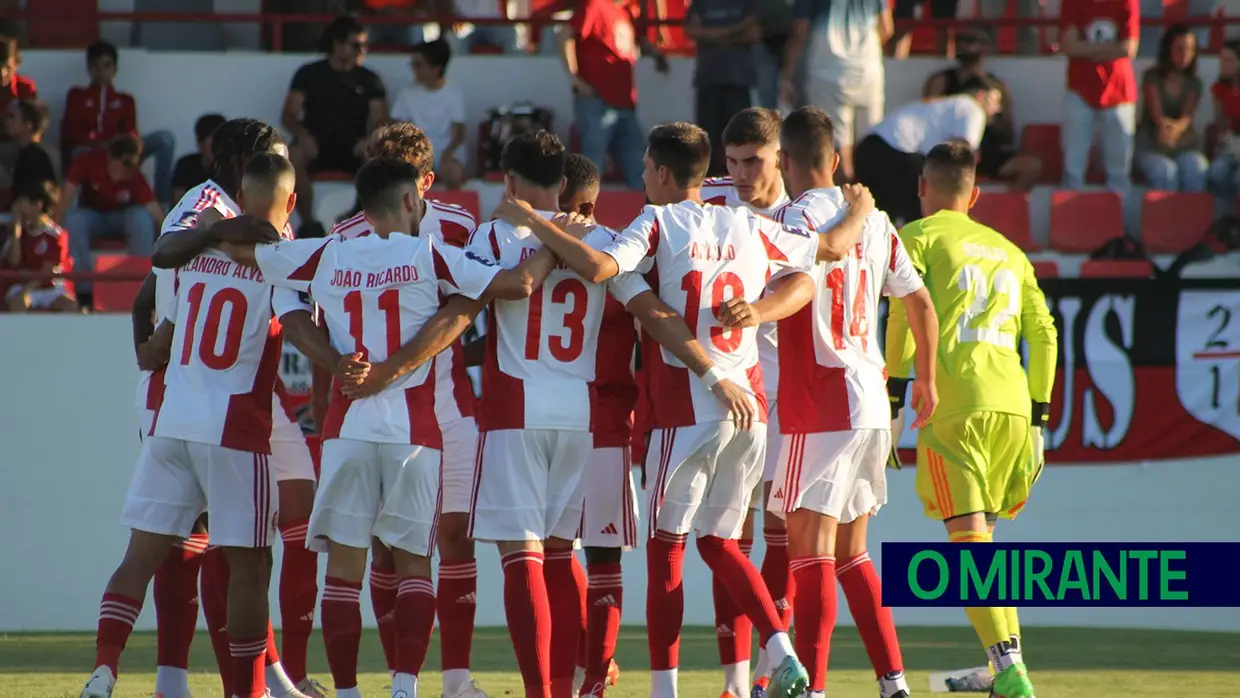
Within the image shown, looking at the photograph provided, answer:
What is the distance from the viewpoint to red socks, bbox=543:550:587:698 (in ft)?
21.0

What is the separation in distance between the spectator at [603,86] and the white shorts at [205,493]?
6795 millimetres

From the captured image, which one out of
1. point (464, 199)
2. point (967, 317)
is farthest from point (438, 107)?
point (967, 317)

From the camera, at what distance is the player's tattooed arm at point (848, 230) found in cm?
659

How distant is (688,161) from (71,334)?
5.80 meters

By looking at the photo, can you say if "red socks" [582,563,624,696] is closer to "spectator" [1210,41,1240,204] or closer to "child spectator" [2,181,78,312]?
"child spectator" [2,181,78,312]

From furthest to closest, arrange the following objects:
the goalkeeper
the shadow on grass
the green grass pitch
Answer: the shadow on grass < the green grass pitch < the goalkeeper

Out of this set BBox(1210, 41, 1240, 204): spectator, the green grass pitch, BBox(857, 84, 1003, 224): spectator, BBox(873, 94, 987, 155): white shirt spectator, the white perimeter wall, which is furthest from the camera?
BBox(1210, 41, 1240, 204): spectator

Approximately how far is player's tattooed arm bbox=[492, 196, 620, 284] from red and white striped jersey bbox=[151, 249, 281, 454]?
987mm

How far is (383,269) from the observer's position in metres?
6.22

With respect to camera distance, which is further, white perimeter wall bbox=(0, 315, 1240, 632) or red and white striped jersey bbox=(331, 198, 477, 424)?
white perimeter wall bbox=(0, 315, 1240, 632)

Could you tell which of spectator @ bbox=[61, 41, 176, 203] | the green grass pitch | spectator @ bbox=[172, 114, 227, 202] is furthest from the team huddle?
spectator @ bbox=[61, 41, 176, 203]

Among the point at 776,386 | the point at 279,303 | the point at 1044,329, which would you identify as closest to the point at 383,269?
the point at 279,303

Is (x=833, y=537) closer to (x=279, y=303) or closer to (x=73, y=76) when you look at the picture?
(x=279, y=303)

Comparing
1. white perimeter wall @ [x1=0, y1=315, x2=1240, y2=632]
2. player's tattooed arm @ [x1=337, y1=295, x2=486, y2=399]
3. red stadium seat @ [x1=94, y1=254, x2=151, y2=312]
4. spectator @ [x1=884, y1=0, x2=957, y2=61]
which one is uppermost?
spectator @ [x1=884, y1=0, x2=957, y2=61]
